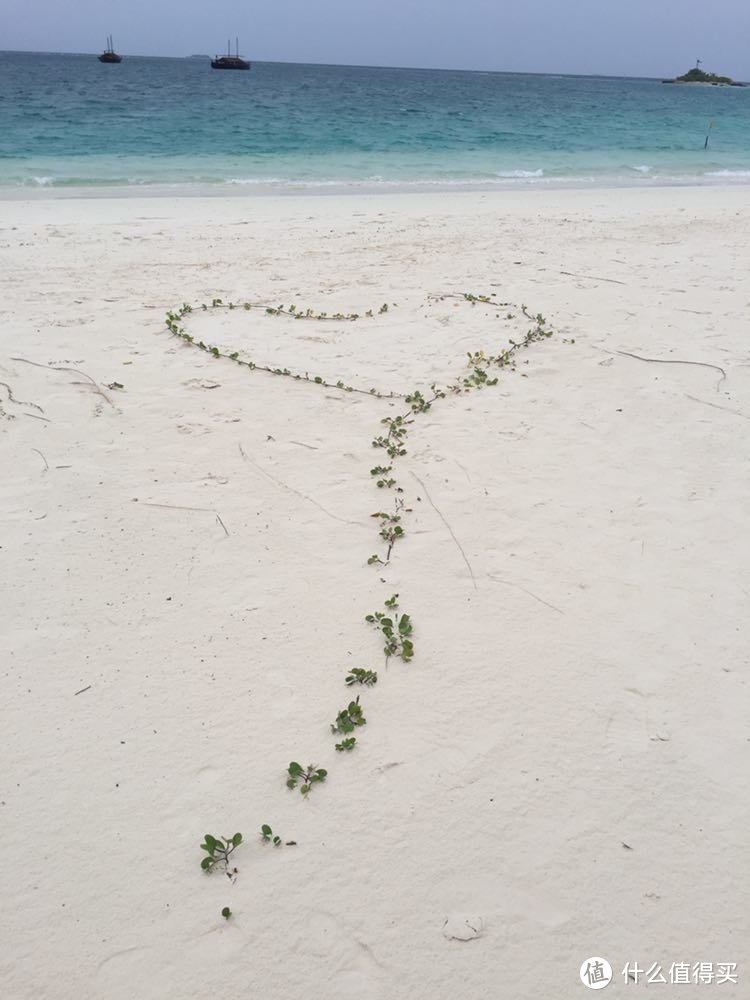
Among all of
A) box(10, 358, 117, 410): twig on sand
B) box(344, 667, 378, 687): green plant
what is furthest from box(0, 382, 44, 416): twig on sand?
box(344, 667, 378, 687): green plant

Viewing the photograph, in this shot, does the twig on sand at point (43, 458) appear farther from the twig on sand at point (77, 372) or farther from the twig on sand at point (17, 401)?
the twig on sand at point (77, 372)

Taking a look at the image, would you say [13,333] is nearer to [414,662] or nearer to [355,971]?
[414,662]

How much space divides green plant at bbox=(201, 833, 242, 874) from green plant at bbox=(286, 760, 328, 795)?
0.24 metres

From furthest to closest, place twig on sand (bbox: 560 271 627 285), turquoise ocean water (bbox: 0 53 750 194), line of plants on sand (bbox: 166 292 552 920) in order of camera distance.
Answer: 1. turquoise ocean water (bbox: 0 53 750 194)
2. twig on sand (bbox: 560 271 627 285)
3. line of plants on sand (bbox: 166 292 552 920)

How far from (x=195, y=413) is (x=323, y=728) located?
2.51 metres

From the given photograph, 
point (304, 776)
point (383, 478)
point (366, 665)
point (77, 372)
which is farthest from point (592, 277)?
point (304, 776)

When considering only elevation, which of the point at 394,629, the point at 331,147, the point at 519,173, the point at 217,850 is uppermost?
the point at 331,147

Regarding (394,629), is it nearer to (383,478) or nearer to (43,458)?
(383,478)

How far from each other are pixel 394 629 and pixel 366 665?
0.22 metres

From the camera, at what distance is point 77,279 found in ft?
22.6

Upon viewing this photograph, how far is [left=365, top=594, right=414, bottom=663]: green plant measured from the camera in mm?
2754

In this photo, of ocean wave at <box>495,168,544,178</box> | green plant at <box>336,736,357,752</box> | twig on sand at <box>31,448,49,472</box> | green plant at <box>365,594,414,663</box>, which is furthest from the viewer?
ocean wave at <box>495,168,544,178</box>

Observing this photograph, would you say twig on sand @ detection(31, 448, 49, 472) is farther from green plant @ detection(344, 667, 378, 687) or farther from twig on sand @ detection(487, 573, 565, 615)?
twig on sand @ detection(487, 573, 565, 615)

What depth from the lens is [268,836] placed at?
7.02 ft
